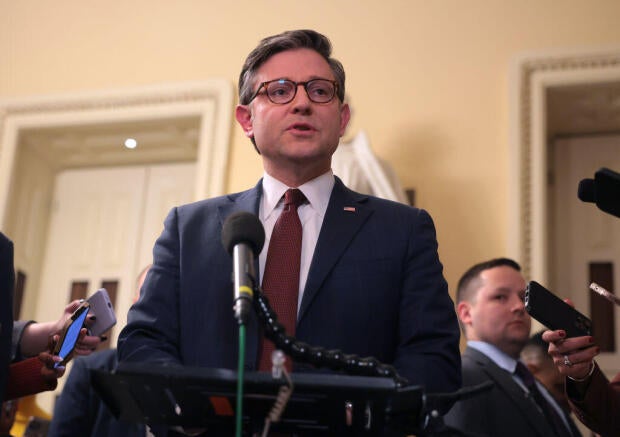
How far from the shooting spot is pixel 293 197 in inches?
89.6

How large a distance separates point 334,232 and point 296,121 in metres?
0.30

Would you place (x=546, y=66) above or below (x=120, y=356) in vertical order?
above

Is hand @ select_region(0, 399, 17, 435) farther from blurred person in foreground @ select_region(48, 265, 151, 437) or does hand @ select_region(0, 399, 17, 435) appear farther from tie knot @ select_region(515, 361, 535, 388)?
tie knot @ select_region(515, 361, 535, 388)

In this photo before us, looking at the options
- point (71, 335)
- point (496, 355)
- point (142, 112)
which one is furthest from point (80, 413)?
point (142, 112)

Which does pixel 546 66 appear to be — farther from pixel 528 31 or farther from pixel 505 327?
pixel 505 327

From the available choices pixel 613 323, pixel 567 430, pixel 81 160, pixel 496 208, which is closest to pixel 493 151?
pixel 496 208

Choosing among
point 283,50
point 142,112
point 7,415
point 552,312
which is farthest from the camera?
point 142,112

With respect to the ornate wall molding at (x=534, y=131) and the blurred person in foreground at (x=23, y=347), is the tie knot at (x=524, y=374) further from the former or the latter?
the blurred person in foreground at (x=23, y=347)

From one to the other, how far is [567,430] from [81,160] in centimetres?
399

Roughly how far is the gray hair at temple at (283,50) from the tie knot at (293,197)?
28 cm

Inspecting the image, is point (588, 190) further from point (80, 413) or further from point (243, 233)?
point (80, 413)

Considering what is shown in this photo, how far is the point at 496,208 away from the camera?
16.4ft

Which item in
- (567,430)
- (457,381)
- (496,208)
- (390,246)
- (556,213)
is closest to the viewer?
(457,381)

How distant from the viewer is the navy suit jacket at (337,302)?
200cm
